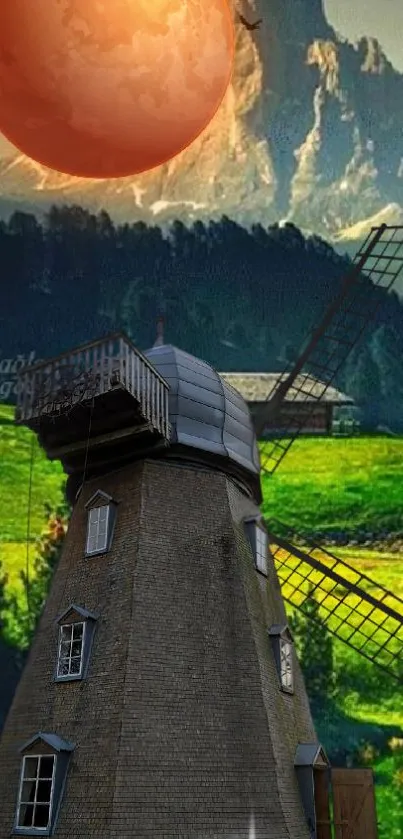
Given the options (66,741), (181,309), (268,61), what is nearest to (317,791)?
(66,741)

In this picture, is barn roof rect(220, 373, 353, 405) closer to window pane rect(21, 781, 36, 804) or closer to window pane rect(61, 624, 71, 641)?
window pane rect(61, 624, 71, 641)

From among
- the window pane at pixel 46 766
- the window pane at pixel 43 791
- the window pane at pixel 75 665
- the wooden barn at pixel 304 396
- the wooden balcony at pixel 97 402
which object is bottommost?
the window pane at pixel 43 791

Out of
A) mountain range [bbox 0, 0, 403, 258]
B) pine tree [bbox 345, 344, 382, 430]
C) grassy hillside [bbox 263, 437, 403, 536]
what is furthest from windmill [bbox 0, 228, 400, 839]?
pine tree [bbox 345, 344, 382, 430]

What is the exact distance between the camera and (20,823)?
28.9 feet

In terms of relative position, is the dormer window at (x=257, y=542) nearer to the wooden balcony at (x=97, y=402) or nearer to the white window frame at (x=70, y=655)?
the wooden balcony at (x=97, y=402)

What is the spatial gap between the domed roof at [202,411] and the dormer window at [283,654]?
235 cm

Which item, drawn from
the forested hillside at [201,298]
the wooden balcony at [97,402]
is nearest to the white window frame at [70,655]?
the wooden balcony at [97,402]

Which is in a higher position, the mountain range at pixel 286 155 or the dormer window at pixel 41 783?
the mountain range at pixel 286 155

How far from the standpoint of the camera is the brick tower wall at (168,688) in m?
8.36

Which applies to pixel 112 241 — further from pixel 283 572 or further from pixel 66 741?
pixel 66 741

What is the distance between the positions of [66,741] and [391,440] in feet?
47.0

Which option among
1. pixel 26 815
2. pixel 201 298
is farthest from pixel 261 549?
pixel 201 298

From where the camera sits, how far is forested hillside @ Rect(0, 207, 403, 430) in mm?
21750

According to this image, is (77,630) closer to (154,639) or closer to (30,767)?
(154,639)
